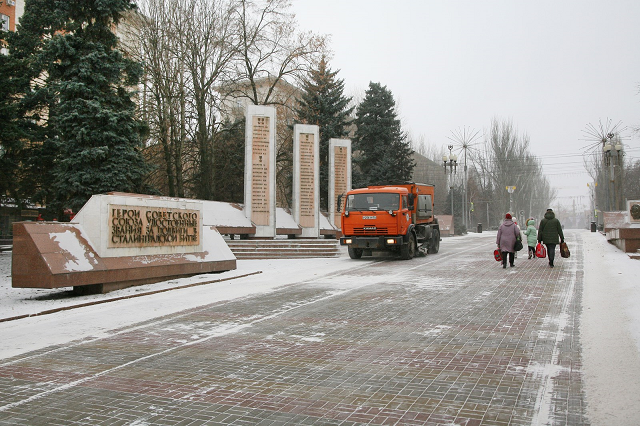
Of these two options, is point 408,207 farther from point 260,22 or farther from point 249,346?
point 260,22

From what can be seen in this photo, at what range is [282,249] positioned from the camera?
22.9 meters

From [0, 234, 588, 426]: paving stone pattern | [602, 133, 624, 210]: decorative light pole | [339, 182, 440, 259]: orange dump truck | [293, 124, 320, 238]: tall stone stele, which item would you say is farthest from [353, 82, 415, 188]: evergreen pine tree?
[0, 234, 588, 426]: paving stone pattern

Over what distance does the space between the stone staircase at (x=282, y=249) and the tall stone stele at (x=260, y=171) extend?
2879 mm

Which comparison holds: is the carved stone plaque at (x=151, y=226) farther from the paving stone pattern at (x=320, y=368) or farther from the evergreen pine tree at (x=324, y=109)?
the evergreen pine tree at (x=324, y=109)

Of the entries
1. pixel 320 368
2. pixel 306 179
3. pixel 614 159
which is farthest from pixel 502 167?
pixel 320 368

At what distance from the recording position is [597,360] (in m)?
6.19

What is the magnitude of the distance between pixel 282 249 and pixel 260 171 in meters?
4.95

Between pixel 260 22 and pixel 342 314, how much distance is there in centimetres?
2845

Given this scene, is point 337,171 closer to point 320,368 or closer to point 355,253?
point 355,253

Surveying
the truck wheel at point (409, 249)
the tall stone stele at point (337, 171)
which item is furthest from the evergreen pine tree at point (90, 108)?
the tall stone stele at point (337, 171)

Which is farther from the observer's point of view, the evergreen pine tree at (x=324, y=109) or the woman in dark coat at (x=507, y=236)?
the evergreen pine tree at (x=324, y=109)

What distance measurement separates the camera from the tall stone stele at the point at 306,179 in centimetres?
2928

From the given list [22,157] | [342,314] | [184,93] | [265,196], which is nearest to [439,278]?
[342,314]

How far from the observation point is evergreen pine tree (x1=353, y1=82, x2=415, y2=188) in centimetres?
4534
